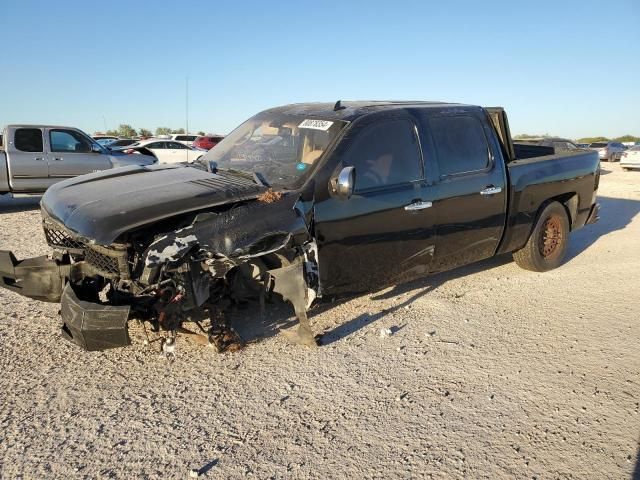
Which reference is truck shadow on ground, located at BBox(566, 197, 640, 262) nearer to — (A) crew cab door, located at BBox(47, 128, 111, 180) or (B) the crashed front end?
(B) the crashed front end

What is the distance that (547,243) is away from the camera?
580cm

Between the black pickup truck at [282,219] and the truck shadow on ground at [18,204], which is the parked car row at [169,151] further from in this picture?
the black pickup truck at [282,219]

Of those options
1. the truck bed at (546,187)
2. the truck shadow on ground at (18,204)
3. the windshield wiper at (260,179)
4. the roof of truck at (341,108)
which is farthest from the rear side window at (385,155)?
the truck shadow on ground at (18,204)

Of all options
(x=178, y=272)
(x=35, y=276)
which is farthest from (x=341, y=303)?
(x=35, y=276)

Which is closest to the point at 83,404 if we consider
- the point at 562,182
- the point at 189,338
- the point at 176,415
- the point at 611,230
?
the point at 176,415

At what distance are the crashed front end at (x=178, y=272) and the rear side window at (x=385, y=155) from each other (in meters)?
0.73

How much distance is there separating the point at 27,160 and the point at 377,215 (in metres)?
8.90

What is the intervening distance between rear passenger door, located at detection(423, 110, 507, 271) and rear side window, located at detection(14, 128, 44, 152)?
8.91 m

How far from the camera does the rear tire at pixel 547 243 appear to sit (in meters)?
5.57

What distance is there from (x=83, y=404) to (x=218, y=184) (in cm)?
165

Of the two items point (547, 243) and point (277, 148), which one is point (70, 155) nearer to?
point (277, 148)

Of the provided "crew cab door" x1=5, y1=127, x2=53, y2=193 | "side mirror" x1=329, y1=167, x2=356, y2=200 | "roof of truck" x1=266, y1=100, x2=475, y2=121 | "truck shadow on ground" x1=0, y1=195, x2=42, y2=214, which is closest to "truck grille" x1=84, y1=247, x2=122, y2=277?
"side mirror" x1=329, y1=167, x2=356, y2=200

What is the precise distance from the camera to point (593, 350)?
3.79 m

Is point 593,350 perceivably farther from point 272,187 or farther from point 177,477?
point 177,477
